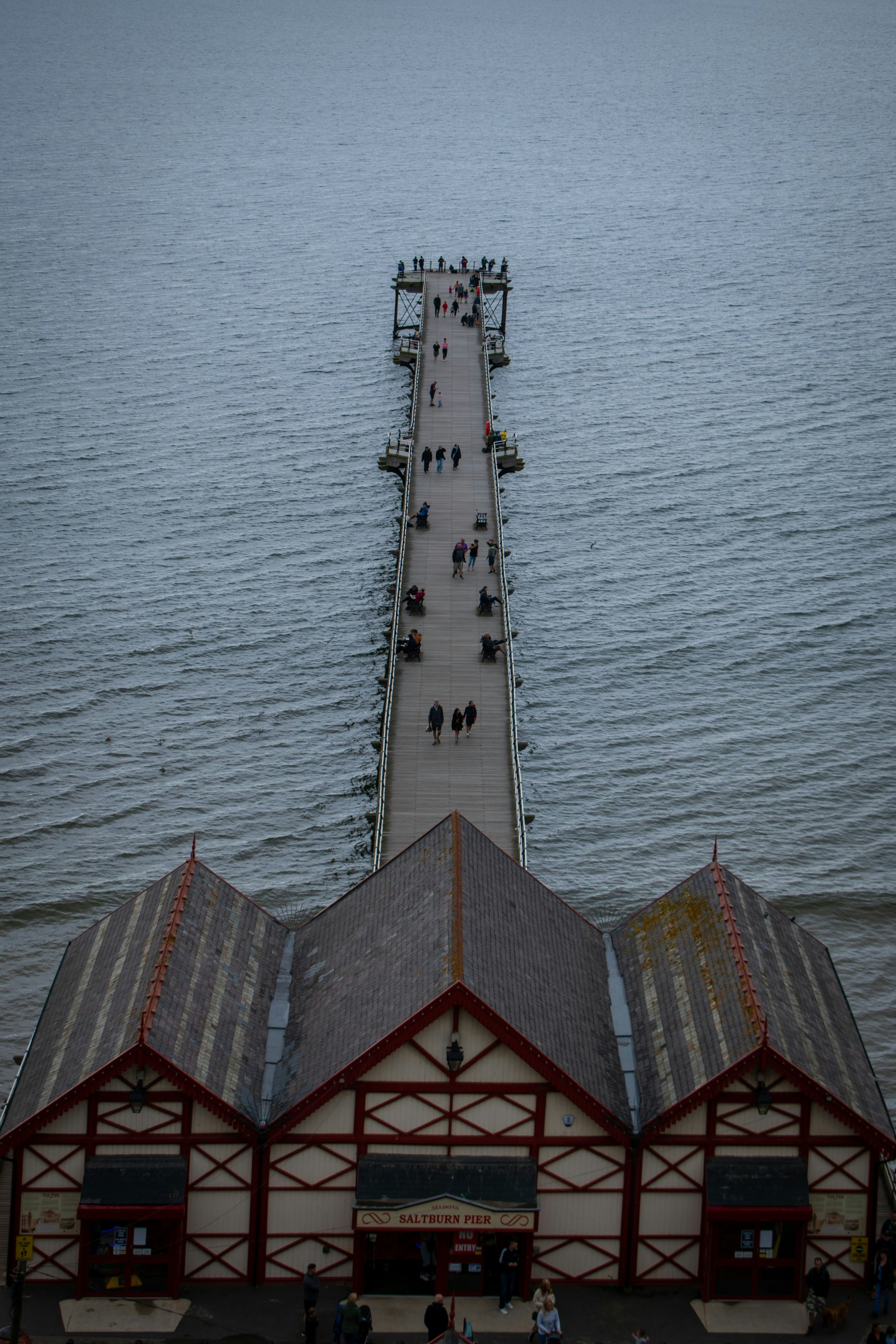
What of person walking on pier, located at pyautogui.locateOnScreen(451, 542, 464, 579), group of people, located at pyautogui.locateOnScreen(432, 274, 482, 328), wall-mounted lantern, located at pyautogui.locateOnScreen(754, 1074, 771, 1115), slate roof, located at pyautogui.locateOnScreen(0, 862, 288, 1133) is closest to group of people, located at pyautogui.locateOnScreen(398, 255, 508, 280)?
group of people, located at pyautogui.locateOnScreen(432, 274, 482, 328)

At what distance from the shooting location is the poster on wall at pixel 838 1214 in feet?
105

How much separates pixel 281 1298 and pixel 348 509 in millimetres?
56364

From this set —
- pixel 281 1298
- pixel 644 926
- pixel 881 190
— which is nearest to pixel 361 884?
pixel 644 926

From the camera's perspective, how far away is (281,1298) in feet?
104

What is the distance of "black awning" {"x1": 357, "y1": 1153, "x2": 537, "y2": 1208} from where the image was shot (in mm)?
31344

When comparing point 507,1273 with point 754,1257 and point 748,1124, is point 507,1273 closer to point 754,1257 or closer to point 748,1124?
point 754,1257

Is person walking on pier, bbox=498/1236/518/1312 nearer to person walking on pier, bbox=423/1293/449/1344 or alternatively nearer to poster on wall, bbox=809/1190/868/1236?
person walking on pier, bbox=423/1293/449/1344

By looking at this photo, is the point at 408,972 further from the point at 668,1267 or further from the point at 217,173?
the point at 217,173

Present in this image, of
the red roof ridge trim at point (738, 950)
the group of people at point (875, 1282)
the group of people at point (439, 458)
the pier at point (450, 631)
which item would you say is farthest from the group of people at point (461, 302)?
the group of people at point (875, 1282)

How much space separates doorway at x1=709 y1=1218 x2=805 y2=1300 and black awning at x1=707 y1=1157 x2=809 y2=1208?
540 mm

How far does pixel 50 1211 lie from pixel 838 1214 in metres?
15.5

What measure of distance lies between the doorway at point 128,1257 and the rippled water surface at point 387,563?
36.9ft

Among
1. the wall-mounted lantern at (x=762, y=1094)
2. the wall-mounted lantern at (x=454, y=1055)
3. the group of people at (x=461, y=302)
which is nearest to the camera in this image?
the wall-mounted lantern at (x=454, y=1055)

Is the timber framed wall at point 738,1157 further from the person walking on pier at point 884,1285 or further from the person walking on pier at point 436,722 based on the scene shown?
the person walking on pier at point 436,722
